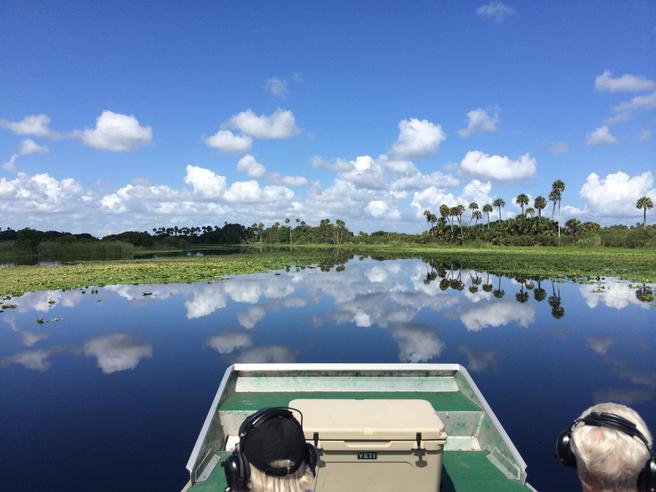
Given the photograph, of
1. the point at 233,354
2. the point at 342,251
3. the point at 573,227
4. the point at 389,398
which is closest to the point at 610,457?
the point at 389,398

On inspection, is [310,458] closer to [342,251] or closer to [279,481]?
[279,481]

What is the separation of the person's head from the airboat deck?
369 centimetres

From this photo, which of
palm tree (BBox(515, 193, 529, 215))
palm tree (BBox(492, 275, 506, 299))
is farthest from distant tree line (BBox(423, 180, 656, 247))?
palm tree (BBox(492, 275, 506, 299))

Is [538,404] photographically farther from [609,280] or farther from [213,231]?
[213,231]

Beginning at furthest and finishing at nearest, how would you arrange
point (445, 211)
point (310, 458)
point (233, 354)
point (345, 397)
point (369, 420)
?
point (445, 211) < point (233, 354) < point (345, 397) < point (369, 420) < point (310, 458)

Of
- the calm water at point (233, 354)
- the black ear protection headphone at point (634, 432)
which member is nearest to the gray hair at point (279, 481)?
the black ear protection headphone at point (634, 432)

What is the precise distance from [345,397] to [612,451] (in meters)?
5.66

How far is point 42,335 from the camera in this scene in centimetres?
1662

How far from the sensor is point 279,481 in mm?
2207

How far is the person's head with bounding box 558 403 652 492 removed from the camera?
2006 mm

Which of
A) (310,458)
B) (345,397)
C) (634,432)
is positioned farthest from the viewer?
(345,397)

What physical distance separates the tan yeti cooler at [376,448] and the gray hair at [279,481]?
6.78 feet

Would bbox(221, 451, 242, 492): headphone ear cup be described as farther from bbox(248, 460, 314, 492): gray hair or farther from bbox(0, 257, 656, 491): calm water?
bbox(0, 257, 656, 491): calm water

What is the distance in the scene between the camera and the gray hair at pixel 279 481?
220 cm
